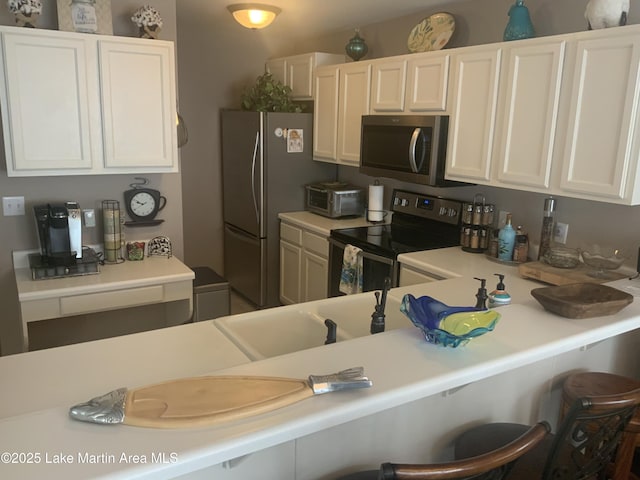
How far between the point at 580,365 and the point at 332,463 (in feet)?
4.05

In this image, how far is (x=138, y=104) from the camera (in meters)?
2.92

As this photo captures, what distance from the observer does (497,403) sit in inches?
71.0

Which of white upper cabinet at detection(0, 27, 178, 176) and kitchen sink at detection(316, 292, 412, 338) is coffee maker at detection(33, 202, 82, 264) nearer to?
white upper cabinet at detection(0, 27, 178, 176)

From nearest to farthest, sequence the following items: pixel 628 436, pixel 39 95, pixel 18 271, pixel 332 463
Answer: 1. pixel 332 463
2. pixel 628 436
3. pixel 39 95
4. pixel 18 271

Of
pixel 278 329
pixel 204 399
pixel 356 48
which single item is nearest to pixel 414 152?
pixel 356 48

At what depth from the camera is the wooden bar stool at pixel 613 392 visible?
1870 millimetres

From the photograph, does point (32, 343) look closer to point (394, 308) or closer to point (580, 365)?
point (394, 308)

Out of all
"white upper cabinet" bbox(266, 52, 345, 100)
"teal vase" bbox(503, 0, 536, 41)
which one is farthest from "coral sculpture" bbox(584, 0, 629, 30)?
"white upper cabinet" bbox(266, 52, 345, 100)

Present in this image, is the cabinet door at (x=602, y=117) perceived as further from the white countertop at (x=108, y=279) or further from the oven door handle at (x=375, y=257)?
the white countertop at (x=108, y=279)

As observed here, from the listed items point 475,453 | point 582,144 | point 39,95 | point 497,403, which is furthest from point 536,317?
point 39,95

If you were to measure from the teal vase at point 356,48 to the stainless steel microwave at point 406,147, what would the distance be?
0.73 m

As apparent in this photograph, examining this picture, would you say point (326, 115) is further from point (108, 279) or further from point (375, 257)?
point (108, 279)

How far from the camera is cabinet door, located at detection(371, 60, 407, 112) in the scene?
3.37m

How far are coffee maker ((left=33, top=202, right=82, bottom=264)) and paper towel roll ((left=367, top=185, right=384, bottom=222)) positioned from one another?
208cm
